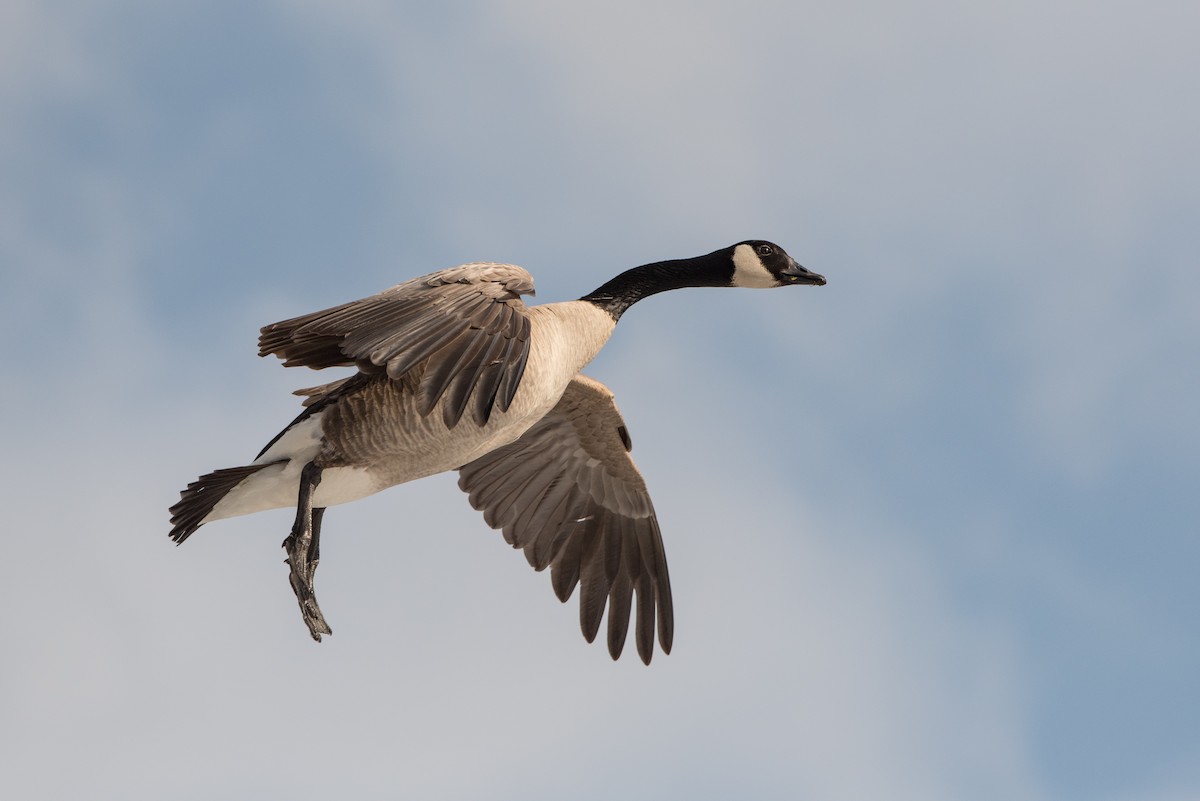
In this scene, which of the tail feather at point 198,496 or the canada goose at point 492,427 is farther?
the tail feather at point 198,496

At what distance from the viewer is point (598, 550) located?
1304 cm

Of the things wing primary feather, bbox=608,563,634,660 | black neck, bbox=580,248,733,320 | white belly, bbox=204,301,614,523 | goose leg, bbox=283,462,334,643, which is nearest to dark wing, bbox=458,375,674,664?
wing primary feather, bbox=608,563,634,660

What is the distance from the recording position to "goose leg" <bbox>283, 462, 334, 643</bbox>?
9930mm

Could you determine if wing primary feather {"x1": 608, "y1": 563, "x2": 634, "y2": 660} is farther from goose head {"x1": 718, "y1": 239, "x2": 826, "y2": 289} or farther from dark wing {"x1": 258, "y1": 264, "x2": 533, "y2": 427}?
dark wing {"x1": 258, "y1": 264, "x2": 533, "y2": 427}

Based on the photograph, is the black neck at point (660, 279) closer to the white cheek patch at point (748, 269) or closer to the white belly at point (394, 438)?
the white cheek patch at point (748, 269)

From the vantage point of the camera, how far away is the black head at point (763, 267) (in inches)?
484

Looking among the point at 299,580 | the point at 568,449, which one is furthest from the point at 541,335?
the point at 568,449

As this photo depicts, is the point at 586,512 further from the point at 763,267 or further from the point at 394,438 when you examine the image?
the point at 394,438

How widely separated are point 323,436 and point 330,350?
0.81m

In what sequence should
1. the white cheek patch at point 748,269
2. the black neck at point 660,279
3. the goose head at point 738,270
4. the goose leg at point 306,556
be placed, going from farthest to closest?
the white cheek patch at point 748,269, the goose head at point 738,270, the black neck at point 660,279, the goose leg at point 306,556

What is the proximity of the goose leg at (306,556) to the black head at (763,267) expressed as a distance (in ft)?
13.7

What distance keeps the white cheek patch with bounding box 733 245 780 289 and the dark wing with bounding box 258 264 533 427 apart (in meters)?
2.93

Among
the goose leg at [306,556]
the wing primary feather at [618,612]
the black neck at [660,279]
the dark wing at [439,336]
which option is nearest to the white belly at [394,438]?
the goose leg at [306,556]

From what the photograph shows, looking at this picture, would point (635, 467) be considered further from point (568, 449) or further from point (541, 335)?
point (541, 335)
